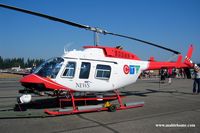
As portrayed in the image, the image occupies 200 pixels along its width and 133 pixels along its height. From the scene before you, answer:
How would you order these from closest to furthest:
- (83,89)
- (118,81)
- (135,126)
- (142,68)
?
(135,126)
(83,89)
(118,81)
(142,68)

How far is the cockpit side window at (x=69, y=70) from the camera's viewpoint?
30.0 feet

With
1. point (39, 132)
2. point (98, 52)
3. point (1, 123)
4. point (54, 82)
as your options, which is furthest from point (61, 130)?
point (98, 52)

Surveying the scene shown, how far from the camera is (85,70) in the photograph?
9.59 m

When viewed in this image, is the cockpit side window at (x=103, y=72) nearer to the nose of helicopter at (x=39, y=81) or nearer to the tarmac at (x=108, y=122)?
the tarmac at (x=108, y=122)

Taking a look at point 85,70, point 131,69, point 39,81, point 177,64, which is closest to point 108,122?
point 85,70

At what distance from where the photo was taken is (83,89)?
9.58 meters

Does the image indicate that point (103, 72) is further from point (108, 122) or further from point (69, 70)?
point (108, 122)

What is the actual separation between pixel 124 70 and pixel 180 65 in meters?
5.52

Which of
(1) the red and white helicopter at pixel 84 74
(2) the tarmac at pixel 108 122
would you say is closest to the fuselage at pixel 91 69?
(1) the red and white helicopter at pixel 84 74

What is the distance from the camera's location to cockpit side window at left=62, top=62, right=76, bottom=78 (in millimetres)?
9156

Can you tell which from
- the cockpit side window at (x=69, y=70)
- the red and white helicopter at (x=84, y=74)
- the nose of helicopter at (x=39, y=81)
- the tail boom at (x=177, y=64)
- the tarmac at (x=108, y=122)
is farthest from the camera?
the tail boom at (x=177, y=64)

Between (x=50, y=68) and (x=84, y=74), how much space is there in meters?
1.47

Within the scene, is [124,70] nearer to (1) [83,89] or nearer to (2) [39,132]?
(1) [83,89]

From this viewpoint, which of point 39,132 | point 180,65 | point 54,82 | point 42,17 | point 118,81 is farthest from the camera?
point 180,65
